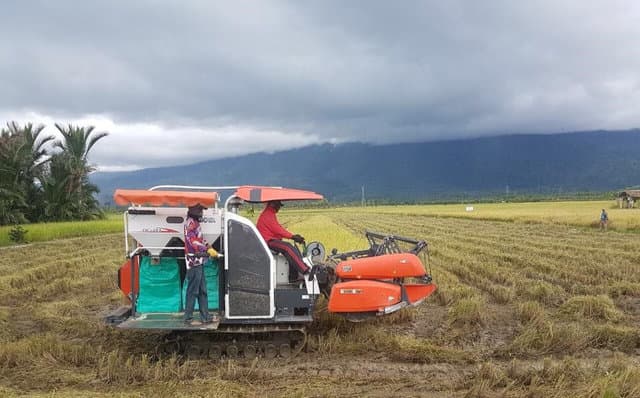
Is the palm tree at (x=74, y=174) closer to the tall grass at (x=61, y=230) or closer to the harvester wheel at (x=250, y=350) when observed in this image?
the tall grass at (x=61, y=230)

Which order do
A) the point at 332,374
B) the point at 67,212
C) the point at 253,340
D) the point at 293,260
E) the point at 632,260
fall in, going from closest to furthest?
the point at 332,374
the point at 253,340
the point at 293,260
the point at 632,260
the point at 67,212

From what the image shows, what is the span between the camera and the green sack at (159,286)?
714cm

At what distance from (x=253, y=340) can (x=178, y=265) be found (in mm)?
1517

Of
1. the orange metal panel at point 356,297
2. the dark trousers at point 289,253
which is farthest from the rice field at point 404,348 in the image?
the dark trousers at point 289,253

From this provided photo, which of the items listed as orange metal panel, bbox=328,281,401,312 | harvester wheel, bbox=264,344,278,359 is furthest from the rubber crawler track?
orange metal panel, bbox=328,281,401,312

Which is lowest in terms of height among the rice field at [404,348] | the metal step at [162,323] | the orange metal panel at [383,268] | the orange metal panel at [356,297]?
the rice field at [404,348]

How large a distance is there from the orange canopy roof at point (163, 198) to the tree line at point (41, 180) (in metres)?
23.5

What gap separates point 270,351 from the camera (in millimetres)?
6910

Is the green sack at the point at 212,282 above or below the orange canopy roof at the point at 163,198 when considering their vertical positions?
below

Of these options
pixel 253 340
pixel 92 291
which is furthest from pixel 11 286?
pixel 253 340

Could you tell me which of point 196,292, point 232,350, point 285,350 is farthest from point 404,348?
point 196,292

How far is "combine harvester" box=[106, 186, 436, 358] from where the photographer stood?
6.84m

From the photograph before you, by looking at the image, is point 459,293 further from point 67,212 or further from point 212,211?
point 67,212

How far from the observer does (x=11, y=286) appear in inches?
484
